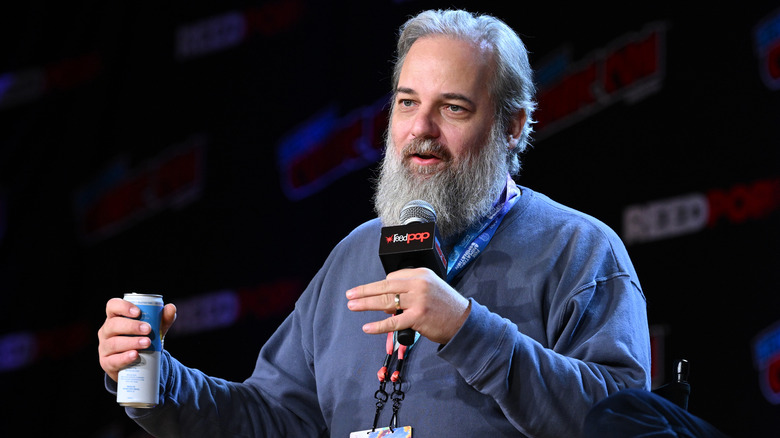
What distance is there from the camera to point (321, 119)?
3.71 metres

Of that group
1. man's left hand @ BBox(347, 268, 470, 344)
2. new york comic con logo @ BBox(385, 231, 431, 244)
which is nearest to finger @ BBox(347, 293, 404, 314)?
man's left hand @ BBox(347, 268, 470, 344)

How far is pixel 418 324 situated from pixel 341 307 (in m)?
0.64

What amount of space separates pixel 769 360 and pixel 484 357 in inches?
59.3

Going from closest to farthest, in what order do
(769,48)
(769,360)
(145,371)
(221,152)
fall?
(145,371), (769,360), (769,48), (221,152)

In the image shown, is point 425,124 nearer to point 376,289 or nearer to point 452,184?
point 452,184

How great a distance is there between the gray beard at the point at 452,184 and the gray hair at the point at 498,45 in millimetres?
88

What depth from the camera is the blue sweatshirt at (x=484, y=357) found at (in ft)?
5.25

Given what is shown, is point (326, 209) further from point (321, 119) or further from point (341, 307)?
point (341, 307)

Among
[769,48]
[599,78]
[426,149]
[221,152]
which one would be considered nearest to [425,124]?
[426,149]

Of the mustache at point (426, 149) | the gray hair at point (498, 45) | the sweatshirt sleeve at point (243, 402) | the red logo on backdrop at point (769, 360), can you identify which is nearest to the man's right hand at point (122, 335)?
the sweatshirt sleeve at point (243, 402)

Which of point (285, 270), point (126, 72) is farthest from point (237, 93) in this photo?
point (285, 270)

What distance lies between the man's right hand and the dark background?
1773 mm

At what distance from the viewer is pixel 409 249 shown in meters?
1.54

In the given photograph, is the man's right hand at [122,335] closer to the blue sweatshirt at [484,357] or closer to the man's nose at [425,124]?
the blue sweatshirt at [484,357]
